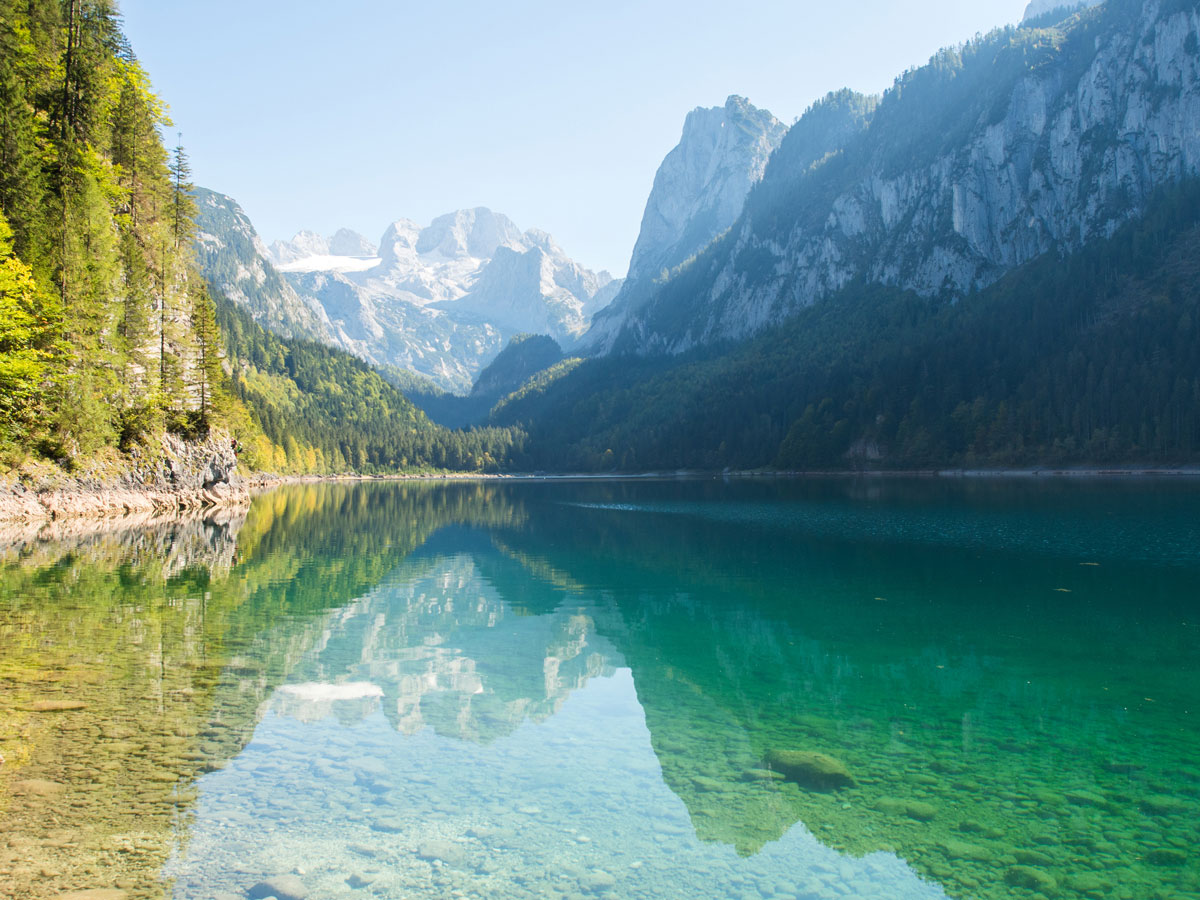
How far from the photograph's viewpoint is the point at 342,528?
54.7m

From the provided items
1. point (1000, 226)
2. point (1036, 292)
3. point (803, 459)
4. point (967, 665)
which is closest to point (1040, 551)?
point (967, 665)

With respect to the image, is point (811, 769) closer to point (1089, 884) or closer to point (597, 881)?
point (1089, 884)

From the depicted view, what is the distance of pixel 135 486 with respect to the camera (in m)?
54.6

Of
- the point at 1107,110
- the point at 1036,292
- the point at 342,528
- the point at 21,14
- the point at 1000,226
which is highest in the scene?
the point at 1107,110

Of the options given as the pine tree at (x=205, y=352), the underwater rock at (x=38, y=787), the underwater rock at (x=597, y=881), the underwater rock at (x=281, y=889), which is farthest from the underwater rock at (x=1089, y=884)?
the pine tree at (x=205, y=352)

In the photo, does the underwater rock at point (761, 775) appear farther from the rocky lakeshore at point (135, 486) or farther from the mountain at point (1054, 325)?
the mountain at point (1054, 325)

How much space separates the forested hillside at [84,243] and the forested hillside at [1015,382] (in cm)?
12505

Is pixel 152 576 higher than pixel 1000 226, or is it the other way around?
pixel 1000 226

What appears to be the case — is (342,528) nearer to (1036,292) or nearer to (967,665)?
(967,665)

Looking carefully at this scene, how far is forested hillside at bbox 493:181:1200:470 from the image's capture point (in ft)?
389

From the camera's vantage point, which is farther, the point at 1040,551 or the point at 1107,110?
the point at 1107,110

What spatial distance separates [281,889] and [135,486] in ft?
183

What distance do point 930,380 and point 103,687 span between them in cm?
15975

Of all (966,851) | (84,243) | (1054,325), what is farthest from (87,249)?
(1054,325)
